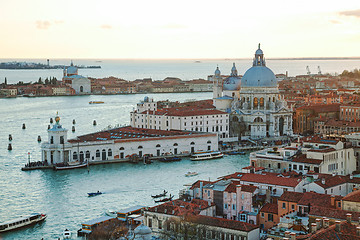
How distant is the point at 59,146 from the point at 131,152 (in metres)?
3.50

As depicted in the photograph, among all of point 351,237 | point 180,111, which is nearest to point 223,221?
point 351,237

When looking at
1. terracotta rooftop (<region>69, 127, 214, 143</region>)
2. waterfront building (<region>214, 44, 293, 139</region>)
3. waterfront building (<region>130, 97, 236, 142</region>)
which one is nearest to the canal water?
terracotta rooftop (<region>69, 127, 214, 143</region>)

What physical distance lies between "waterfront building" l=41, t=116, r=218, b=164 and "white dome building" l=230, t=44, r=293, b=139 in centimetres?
→ 629

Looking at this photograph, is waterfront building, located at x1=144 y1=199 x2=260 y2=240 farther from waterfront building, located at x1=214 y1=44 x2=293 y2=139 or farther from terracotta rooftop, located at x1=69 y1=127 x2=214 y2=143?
waterfront building, located at x1=214 y1=44 x2=293 y2=139

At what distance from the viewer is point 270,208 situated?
15.2 metres

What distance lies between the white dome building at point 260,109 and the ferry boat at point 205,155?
767 cm

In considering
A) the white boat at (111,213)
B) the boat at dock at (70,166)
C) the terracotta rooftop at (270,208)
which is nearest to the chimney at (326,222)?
the terracotta rooftop at (270,208)

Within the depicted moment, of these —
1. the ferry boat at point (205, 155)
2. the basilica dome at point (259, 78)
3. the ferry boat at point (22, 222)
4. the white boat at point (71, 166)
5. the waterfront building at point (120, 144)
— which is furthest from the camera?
the basilica dome at point (259, 78)

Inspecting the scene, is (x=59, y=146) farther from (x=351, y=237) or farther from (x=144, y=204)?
(x=351, y=237)

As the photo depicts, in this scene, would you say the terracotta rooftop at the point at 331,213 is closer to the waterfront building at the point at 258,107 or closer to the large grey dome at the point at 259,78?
the waterfront building at the point at 258,107

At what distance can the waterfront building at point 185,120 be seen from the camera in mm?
36094

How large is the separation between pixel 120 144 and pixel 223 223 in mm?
16032

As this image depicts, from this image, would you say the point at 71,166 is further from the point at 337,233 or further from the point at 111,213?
the point at 337,233

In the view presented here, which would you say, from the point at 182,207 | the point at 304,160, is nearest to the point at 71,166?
the point at 304,160
